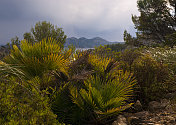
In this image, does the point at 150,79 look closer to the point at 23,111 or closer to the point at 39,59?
the point at 39,59

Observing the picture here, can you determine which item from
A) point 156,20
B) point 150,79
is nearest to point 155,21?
point 156,20

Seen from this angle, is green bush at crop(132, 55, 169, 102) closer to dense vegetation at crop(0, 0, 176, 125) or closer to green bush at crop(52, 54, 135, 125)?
dense vegetation at crop(0, 0, 176, 125)

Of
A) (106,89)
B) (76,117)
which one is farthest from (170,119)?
(76,117)

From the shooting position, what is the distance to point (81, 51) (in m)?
3.59

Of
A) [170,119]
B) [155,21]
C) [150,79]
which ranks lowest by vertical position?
[170,119]

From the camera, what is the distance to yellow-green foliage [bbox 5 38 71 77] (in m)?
2.96

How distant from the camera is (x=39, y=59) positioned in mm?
3156

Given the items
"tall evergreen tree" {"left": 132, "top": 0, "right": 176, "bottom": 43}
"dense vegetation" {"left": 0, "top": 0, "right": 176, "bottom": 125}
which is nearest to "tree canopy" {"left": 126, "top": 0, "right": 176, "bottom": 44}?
"tall evergreen tree" {"left": 132, "top": 0, "right": 176, "bottom": 43}

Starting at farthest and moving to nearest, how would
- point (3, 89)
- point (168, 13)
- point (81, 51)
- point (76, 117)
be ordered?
point (168, 13), point (81, 51), point (76, 117), point (3, 89)

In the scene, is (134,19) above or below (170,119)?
above

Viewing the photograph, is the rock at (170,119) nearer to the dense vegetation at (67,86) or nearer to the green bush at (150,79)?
the dense vegetation at (67,86)

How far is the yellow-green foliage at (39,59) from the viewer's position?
9.73 ft

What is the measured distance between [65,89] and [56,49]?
1074 mm

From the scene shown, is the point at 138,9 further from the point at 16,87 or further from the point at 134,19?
the point at 16,87
